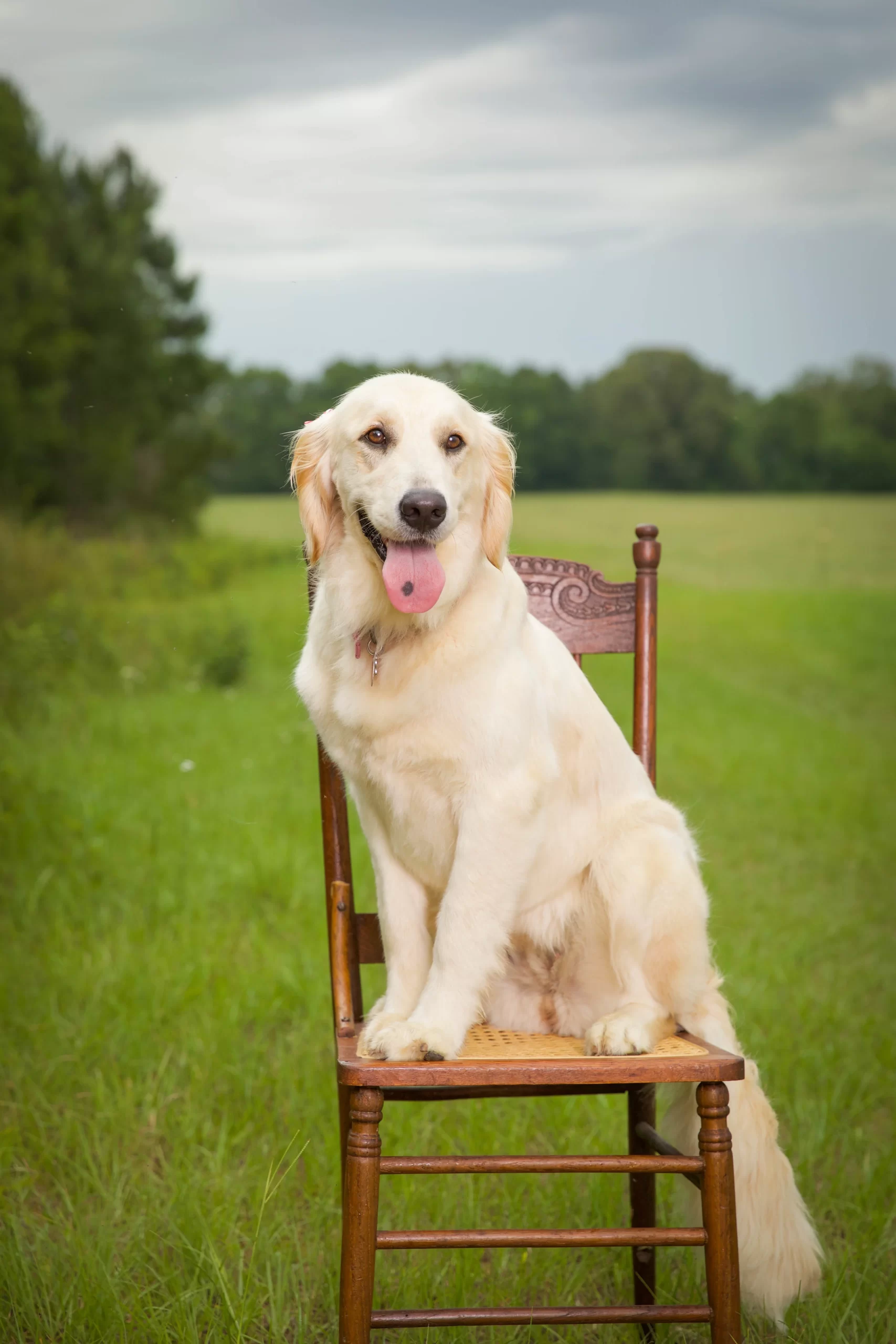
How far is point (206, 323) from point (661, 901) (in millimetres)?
14090

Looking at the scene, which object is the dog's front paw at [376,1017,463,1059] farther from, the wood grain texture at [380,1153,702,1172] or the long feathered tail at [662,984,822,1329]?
the long feathered tail at [662,984,822,1329]

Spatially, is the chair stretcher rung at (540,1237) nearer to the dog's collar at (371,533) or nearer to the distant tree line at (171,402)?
the dog's collar at (371,533)

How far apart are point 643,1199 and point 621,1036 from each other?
0.72 meters

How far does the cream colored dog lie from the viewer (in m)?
1.91

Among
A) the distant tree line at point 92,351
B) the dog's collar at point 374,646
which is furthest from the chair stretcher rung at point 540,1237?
the distant tree line at point 92,351

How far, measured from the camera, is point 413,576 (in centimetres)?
189

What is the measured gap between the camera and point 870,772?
721 centimetres

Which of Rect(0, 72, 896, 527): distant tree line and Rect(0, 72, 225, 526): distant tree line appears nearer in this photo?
Rect(0, 72, 896, 527): distant tree line

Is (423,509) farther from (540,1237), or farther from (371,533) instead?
(540,1237)

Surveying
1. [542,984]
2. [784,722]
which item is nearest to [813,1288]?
[542,984]

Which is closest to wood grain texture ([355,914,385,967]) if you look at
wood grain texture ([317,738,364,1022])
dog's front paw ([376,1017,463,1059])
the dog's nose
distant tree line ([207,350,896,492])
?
wood grain texture ([317,738,364,1022])

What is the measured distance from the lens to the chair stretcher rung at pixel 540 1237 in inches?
70.7

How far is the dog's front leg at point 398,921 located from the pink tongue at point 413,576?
0.43 metres

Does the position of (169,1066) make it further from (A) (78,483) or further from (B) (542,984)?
(A) (78,483)
